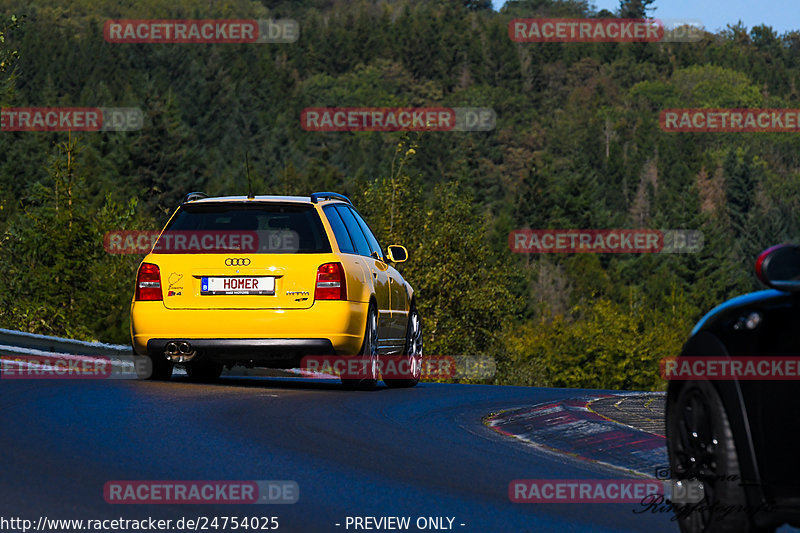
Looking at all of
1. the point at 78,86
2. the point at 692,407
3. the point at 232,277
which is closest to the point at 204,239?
the point at 232,277

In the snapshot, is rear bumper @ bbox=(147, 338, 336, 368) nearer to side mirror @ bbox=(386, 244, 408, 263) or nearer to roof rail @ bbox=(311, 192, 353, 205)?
roof rail @ bbox=(311, 192, 353, 205)

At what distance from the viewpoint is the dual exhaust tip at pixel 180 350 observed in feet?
41.9

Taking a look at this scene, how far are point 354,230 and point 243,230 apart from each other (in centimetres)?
175

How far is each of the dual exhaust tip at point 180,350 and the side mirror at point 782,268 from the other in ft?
27.3

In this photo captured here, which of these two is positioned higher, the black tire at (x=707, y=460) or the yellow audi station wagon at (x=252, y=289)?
the yellow audi station wagon at (x=252, y=289)

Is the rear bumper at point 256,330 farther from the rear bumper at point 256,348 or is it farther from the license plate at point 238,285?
the license plate at point 238,285

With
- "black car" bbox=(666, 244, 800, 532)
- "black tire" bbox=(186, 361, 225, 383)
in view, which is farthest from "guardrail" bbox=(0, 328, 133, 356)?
"black car" bbox=(666, 244, 800, 532)

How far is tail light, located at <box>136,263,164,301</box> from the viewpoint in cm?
1292

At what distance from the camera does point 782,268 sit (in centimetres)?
509

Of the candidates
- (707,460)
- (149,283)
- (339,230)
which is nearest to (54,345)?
(149,283)

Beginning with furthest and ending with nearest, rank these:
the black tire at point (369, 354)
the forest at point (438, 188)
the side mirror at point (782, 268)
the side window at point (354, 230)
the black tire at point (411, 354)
Result: the forest at point (438, 188) < the black tire at point (411, 354) < the side window at point (354, 230) < the black tire at point (369, 354) < the side mirror at point (782, 268)

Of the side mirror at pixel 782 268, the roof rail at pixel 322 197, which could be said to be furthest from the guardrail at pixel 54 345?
the side mirror at pixel 782 268

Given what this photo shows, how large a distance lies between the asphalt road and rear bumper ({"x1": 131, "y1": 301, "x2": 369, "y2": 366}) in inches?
15.8

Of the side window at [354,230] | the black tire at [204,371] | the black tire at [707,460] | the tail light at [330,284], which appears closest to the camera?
the black tire at [707,460]
